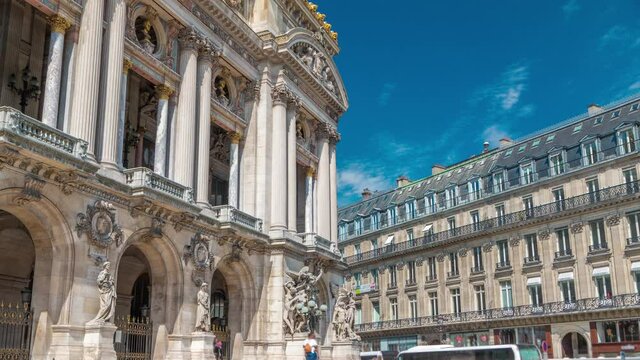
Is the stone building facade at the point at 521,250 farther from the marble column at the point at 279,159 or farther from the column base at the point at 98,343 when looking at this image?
the column base at the point at 98,343

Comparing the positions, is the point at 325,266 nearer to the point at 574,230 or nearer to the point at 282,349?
the point at 282,349

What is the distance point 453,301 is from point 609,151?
17.9m

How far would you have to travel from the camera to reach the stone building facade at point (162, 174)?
2109 cm

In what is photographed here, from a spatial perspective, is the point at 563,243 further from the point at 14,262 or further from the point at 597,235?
the point at 14,262

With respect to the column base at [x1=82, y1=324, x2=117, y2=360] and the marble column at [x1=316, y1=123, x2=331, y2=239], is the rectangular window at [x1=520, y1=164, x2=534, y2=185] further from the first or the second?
the column base at [x1=82, y1=324, x2=117, y2=360]

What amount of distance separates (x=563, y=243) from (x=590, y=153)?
7139 millimetres

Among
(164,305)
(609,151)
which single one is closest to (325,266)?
(164,305)

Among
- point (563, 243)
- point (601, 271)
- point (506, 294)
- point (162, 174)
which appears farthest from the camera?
point (506, 294)

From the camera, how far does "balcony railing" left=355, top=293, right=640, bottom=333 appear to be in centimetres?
4809

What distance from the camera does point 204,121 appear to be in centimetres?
2959

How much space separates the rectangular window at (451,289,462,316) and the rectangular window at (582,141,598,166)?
15194mm

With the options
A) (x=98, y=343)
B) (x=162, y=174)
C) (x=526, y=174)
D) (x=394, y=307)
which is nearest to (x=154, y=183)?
(x=162, y=174)

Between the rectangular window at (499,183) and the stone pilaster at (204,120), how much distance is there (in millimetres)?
35680

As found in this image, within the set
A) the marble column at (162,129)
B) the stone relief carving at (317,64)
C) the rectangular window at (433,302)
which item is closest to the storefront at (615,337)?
the rectangular window at (433,302)
